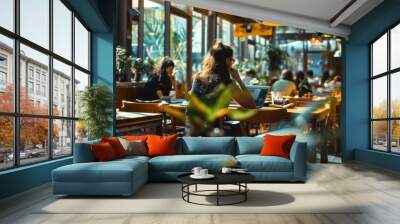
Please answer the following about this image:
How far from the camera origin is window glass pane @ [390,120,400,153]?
814 centimetres

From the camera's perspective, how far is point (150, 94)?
921cm

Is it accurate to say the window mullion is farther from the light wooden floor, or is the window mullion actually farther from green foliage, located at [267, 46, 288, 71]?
green foliage, located at [267, 46, 288, 71]

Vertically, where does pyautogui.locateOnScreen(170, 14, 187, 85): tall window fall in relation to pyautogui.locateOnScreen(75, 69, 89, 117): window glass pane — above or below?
above

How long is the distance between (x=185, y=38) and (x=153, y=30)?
1560mm

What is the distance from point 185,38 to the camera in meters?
13.7

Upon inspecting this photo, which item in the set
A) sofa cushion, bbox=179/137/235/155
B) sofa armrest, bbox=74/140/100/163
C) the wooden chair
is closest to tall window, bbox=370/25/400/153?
the wooden chair

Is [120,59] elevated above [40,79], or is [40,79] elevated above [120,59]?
[120,59]

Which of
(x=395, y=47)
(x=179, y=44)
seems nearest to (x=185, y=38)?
(x=179, y=44)

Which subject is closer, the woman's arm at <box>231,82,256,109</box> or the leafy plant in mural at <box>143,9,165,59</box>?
the woman's arm at <box>231,82,256,109</box>

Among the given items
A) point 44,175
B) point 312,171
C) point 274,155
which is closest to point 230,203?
point 274,155

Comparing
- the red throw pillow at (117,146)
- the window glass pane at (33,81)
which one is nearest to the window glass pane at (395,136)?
the red throw pillow at (117,146)

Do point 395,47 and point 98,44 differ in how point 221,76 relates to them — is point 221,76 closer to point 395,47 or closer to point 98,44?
point 98,44

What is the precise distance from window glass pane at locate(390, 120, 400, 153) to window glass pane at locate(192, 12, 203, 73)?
22.0 feet

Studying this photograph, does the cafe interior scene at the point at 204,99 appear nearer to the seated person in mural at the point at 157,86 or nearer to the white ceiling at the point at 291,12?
the seated person in mural at the point at 157,86
